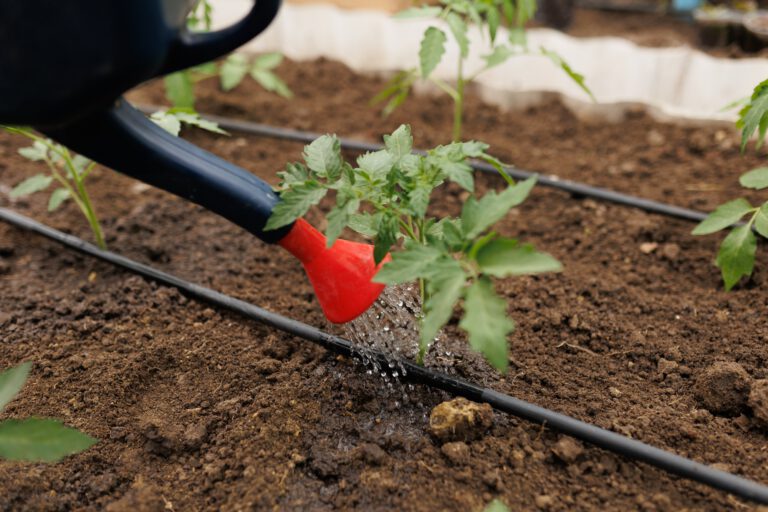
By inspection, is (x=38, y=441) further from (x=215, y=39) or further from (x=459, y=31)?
(x=459, y=31)

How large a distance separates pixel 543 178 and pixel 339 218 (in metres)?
1.02

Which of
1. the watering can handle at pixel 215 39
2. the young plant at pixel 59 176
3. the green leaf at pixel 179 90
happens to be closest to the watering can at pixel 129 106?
the watering can handle at pixel 215 39

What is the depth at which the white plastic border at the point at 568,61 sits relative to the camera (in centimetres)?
223

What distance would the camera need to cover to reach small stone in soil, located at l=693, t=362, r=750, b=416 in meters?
1.24

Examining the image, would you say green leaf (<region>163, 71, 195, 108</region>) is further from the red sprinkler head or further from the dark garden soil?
the red sprinkler head

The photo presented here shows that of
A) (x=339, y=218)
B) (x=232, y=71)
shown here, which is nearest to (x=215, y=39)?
(x=339, y=218)

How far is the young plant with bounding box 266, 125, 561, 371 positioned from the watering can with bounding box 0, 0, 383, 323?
0.10 metres

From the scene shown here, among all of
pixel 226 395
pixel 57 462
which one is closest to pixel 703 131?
pixel 226 395

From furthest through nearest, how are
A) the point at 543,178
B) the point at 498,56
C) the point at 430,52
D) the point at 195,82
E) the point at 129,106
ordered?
the point at 195,82, the point at 543,178, the point at 498,56, the point at 430,52, the point at 129,106

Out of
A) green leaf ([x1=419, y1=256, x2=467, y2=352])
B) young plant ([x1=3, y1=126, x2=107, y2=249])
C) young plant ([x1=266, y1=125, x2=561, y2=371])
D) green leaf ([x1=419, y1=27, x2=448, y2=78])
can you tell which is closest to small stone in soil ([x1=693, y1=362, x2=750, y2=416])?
young plant ([x1=266, y1=125, x2=561, y2=371])

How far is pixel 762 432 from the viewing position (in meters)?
1.20

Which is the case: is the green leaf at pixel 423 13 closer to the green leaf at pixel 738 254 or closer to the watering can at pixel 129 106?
the watering can at pixel 129 106

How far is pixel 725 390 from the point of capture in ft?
4.08

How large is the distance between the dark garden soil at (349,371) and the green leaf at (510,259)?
14.4 inches
